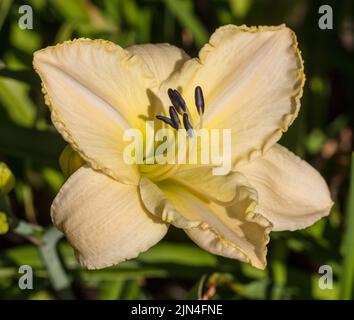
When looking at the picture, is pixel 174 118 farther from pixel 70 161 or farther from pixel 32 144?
pixel 32 144

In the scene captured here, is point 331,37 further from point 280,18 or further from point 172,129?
point 172,129

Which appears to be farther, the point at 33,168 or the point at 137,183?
the point at 33,168

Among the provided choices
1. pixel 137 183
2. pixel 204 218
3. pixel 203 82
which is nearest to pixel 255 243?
pixel 204 218

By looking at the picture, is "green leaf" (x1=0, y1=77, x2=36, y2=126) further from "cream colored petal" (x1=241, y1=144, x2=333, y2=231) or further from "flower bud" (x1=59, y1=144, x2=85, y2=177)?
"cream colored petal" (x1=241, y1=144, x2=333, y2=231)

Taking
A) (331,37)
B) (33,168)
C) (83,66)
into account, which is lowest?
(33,168)

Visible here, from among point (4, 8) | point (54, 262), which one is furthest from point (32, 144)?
point (4, 8)

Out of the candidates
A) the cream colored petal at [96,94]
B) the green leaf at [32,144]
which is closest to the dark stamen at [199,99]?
the cream colored petal at [96,94]
